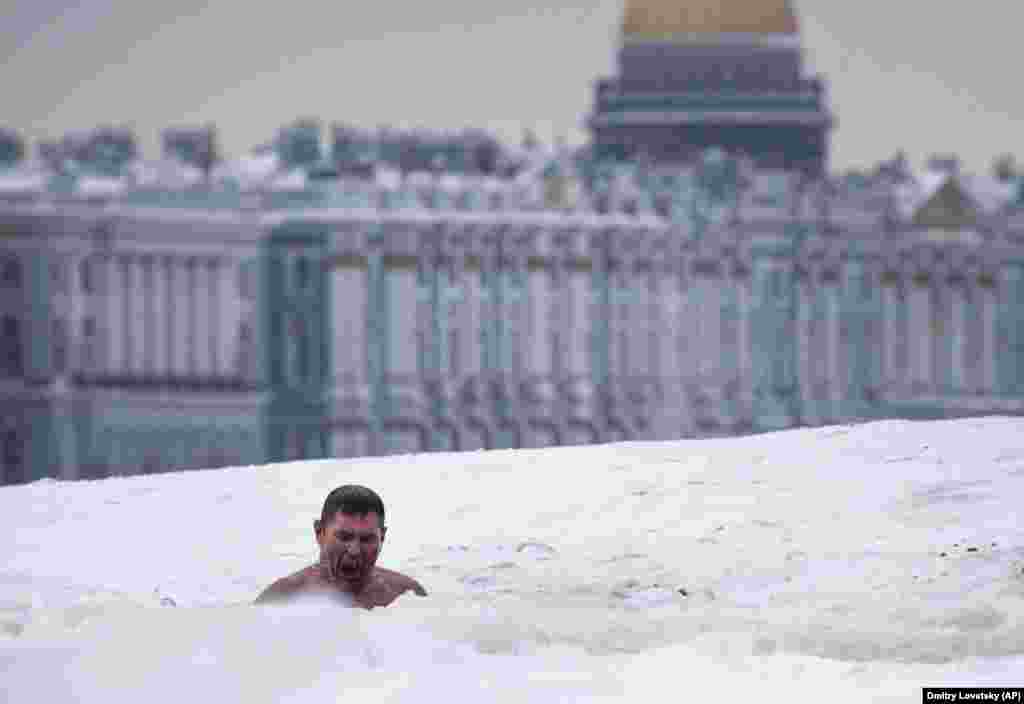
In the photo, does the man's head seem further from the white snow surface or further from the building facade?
the building facade

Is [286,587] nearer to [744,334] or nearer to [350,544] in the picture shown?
[350,544]

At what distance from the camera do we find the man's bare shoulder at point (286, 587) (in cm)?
1931

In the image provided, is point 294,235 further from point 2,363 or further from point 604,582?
point 604,582

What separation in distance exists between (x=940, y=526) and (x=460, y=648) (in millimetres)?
3371

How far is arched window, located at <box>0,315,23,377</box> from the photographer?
109 metres

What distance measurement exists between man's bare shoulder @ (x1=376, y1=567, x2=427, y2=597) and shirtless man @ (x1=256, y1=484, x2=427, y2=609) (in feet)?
0.26

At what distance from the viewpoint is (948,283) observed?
11638 cm

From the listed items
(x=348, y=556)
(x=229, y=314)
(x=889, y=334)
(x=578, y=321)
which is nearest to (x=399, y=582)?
(x=348, y=556)

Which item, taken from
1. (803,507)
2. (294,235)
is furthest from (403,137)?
(803,507)

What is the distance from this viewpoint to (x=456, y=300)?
107312mm

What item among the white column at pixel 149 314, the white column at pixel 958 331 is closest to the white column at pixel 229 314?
the white column at pixel 149 314

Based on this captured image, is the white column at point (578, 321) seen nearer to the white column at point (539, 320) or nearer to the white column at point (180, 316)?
the white column at point (539, 320)

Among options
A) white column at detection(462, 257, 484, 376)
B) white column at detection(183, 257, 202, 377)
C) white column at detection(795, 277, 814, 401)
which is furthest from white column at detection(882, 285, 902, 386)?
white column at detection(183, 257, 202, 377)

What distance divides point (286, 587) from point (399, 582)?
55 cm
